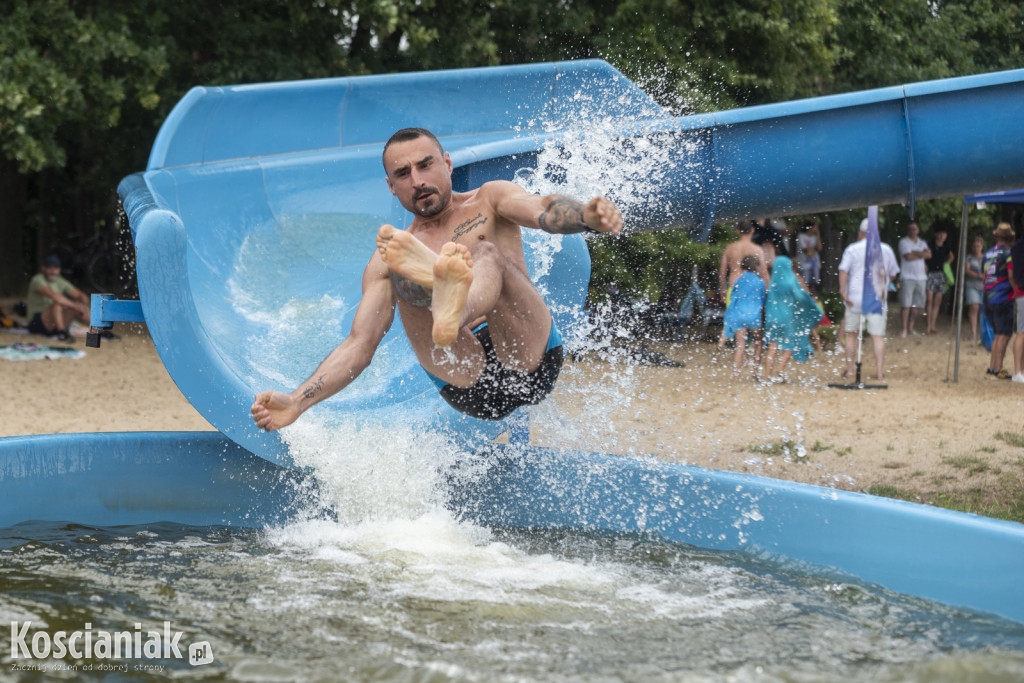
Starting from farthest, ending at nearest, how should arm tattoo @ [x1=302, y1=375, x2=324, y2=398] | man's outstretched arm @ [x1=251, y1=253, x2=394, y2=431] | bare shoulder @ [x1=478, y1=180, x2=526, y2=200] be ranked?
bare shoulder @ [x1=478, y1=180, x2=526, y2=200] < arm tattoo @ [x1=302, y1=375, x2=324, y2=398] < man's outstretched arm @ [x1=251, y1=253, x2=394, y2=431]

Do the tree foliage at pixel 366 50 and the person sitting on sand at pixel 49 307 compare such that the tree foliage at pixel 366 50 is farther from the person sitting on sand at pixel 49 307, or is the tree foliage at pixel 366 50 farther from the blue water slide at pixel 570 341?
the blue water slide at pixel 570 341

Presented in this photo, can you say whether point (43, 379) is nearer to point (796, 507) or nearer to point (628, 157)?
point (628, 157)

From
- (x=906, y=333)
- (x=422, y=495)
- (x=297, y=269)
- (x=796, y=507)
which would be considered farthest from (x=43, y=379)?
(x=906, y=333)

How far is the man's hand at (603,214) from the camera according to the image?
271 centimetres

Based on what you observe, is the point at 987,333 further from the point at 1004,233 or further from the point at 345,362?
the point at 345,362

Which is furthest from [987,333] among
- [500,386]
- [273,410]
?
[273,410]

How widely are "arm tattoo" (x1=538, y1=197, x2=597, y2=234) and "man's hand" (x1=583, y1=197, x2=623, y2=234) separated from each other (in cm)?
6

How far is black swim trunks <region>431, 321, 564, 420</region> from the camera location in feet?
11.1

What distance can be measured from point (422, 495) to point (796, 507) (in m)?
1.32

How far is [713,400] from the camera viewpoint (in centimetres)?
712

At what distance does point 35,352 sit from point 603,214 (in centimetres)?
683

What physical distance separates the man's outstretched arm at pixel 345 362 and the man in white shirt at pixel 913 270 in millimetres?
9040

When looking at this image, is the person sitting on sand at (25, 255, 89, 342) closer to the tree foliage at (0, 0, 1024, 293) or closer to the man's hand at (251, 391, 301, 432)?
the tree foliage at (0, 0, 1024, 293)

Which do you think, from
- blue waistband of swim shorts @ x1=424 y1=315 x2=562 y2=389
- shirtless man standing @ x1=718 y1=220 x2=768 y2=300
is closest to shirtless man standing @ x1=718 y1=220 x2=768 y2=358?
shirtless man standing @ x1=718 y1=220 x2=768 y2=300
